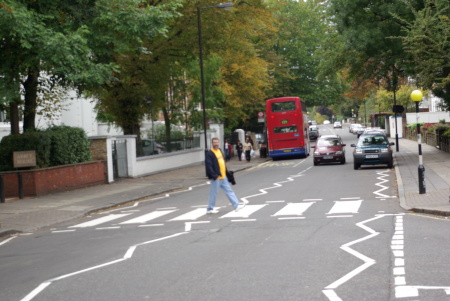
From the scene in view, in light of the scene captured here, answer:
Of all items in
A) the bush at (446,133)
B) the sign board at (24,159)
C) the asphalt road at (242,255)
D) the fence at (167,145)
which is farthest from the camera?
the bush at (446,133)

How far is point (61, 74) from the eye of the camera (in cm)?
2230

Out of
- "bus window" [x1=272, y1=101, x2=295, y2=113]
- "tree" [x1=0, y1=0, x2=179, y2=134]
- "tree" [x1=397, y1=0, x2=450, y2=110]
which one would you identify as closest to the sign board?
"tree" [x1=0, y1=0, x2=179, y2=134]

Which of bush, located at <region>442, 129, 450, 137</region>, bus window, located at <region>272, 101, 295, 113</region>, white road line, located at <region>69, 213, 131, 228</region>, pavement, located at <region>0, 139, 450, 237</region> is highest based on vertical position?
bus window, located at <region>272, 101, 295, 113</region>

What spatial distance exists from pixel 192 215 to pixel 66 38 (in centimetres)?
771

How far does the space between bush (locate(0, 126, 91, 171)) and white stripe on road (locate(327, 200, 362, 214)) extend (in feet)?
40.3

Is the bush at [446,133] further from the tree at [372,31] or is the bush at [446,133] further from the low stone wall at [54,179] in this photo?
the low stone wall at [54,179]

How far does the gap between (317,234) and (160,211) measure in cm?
712

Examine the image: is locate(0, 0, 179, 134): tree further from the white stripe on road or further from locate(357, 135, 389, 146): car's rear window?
locate(357, 135, 389, 146): car's rear window

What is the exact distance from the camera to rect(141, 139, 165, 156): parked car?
116ft

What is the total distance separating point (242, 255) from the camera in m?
9.84

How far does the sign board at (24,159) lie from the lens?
23.2 meters

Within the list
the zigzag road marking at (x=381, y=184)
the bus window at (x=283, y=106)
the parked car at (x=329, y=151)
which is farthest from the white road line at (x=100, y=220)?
the bus window at (x=283, y=106)

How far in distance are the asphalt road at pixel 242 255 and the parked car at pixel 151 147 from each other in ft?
58.1

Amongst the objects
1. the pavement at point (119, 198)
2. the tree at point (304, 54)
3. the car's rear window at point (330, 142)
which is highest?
the tree at point (304, 54)
